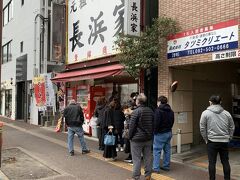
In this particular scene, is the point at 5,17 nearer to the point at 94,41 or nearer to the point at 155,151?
the point at 94,41

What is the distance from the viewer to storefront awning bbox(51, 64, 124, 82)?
11.5 meters

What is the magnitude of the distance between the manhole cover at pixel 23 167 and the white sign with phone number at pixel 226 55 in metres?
4.74

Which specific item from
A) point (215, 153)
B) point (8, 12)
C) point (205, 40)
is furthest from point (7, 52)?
point (215, 153)

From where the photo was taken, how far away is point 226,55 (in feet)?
27.3

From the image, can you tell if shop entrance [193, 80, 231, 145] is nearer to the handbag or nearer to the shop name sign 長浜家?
the shop name sign 長浜家

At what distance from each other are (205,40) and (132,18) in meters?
2.68

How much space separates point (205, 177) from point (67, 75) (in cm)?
929

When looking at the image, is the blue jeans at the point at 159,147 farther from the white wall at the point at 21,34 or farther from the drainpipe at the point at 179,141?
the white wall at the point at 21,34

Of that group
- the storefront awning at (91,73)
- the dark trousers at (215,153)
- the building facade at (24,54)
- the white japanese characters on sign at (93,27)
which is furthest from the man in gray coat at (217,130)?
the building facade at (24,54)

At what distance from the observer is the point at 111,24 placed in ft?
43.0

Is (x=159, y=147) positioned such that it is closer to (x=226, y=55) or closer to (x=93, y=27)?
(x=226, y=55)

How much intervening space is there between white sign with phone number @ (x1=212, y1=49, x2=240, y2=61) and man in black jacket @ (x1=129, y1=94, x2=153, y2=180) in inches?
93.5

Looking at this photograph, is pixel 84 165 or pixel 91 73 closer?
pixel 84 165

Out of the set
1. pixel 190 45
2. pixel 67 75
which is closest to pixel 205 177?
pixel 190 45
